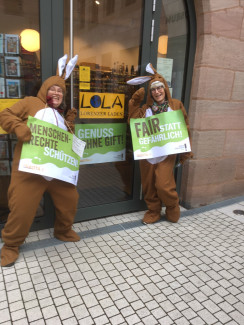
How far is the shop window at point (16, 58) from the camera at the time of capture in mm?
A: 2701

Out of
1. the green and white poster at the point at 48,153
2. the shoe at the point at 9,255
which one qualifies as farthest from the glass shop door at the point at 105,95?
the shoe at the point at 9,255

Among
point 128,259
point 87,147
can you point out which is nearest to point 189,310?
point 128,259

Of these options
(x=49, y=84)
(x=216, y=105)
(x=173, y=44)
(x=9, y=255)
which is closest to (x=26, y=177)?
(x=9, y=255)

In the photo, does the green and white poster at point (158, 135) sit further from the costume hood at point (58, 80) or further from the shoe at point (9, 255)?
the shoe at point (9, 255)

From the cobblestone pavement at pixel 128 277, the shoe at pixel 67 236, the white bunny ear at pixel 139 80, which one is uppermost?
the white bunny ear at pixel 139 80

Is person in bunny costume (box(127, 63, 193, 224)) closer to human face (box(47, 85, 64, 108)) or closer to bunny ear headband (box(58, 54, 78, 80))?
bunny ear headband (box(58, 54, 78, 80))

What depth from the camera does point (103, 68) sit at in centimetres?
332

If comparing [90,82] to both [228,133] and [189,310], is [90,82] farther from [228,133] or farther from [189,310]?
[189,310]

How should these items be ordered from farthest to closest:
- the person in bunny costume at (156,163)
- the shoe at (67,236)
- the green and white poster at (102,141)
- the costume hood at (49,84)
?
the green and white poster at (102,141)
the person in bunny costume at (156,163)
the shoe at (67,236)
the costume hood at (49,84)

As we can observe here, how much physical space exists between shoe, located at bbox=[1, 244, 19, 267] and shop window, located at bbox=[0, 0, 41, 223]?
0.95 m

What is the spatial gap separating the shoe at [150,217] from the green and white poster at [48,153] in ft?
4.11

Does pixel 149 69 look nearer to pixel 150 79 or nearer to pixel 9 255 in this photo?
pixel 150 79

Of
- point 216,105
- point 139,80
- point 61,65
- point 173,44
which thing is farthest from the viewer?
point 216,105

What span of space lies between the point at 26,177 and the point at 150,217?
1763 millimetres
